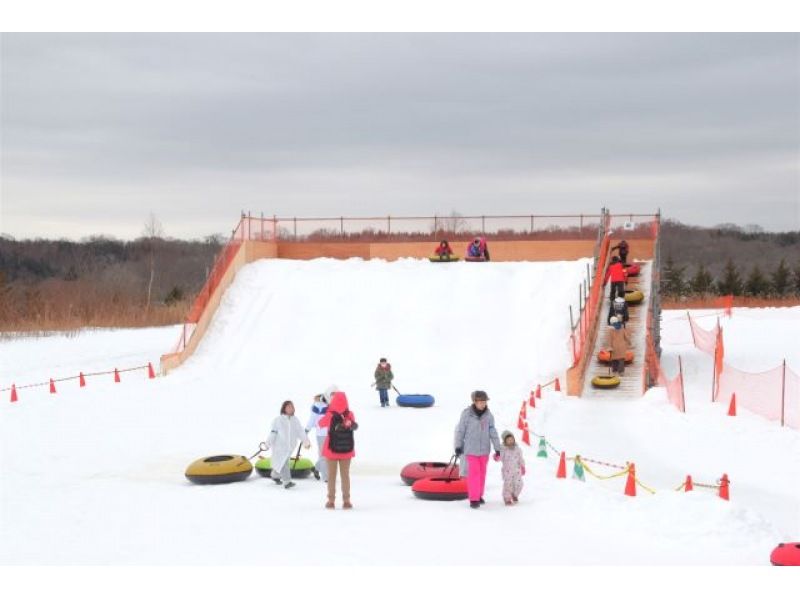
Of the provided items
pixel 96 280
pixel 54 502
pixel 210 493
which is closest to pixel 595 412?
pixel 210 493

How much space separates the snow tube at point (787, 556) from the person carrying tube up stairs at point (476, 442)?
3.87m

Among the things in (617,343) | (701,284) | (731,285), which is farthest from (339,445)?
(701,284)

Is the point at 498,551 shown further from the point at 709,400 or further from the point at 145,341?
the point at 145,341

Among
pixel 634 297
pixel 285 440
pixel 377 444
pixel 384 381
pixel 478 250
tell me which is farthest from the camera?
pixel 478 250

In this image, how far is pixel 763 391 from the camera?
80.7ft

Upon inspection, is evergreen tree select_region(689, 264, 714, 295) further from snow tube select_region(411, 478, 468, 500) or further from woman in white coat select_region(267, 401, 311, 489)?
snow tube select_region(411, 478, 468, 500)

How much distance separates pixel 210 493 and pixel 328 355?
1655cm

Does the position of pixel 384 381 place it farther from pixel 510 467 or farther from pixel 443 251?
pixel 443 251

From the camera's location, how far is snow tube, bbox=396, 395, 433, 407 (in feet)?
76.3

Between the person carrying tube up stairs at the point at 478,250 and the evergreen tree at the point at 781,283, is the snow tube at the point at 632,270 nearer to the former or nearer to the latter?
the person carrying tube up stairs at the point at 478,250

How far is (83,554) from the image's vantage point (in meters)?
10.1

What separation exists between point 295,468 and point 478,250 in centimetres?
2521

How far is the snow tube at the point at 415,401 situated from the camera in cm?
2325

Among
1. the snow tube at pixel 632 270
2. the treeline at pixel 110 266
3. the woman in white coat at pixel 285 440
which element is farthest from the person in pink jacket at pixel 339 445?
the treeline at pixel 110 266
